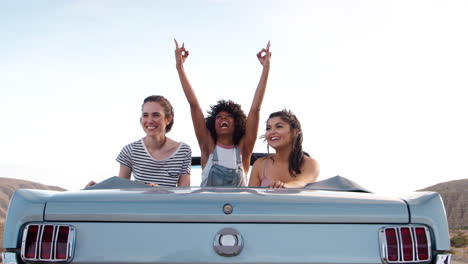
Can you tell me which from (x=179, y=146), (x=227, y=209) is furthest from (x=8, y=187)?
(x=227, y=209)

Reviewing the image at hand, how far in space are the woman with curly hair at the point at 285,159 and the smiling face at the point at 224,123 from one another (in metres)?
0.46

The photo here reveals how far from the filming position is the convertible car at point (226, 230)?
226cm

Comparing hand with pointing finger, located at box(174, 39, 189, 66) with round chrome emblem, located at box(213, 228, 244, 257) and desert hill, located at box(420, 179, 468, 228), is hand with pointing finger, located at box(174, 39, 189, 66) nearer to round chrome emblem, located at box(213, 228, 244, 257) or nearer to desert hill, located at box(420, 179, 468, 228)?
round chrome emblem, located at box(213, 228, 244, 257)

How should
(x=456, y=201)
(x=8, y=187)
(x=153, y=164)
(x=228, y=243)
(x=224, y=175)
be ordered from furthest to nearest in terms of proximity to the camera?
(x=8, y=187), (x=456, y=201), (x=224, y=175), (x=153, y=164), (x=228, y=243)

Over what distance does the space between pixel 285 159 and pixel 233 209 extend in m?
2.19

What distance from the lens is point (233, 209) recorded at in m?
2.30

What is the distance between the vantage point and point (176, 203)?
7.64 ft

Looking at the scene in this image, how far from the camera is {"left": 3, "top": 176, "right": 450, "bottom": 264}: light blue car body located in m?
2.26

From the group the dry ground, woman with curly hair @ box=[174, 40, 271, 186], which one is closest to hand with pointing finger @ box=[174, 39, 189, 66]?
woman with curly hair @ box=[174, 40, 271, 186]

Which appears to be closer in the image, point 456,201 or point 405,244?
point 405,244

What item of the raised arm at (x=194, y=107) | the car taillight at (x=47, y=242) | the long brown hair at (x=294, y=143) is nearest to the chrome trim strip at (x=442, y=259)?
the car taillight at (x=47, y=242)

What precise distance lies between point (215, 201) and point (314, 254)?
1.55 feet

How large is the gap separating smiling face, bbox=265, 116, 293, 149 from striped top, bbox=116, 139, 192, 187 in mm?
707

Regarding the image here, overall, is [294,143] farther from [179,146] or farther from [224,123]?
[179,146]
